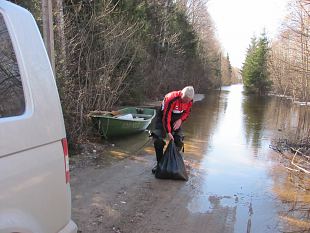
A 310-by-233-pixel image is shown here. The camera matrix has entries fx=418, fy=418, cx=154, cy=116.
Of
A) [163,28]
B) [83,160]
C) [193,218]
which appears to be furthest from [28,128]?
[163,28]

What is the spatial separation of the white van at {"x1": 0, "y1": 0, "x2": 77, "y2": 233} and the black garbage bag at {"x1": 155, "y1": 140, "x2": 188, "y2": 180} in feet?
16.7

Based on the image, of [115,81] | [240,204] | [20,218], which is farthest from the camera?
[115,81]

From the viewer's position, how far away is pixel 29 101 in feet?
8.37

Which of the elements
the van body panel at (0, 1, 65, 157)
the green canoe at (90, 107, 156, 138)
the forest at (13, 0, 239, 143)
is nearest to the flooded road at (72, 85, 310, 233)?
the green canoe at (90, 107, 156, 138)

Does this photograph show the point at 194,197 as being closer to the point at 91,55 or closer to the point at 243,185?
the point at 243,185

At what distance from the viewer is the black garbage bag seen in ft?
26.0

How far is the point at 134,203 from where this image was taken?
259 inches

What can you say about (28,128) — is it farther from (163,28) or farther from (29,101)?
(163,28)

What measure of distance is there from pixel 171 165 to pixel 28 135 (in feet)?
18.7

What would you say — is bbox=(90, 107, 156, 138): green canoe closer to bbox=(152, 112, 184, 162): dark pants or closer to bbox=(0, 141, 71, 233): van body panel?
bbox=(152, 112, 184, 162): dark pants

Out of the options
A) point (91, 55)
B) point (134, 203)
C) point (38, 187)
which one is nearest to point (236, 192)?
point (134, 203)

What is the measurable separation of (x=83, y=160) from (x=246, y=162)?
4.36 meters

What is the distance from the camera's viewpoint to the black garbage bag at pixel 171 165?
792 cm

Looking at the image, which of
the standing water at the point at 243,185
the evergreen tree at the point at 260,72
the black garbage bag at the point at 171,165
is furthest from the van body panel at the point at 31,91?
the evergreen tree at the point at 260,72
